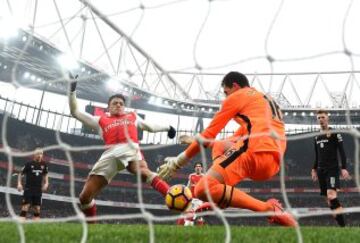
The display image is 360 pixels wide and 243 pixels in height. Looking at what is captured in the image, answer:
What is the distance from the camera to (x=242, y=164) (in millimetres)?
3770

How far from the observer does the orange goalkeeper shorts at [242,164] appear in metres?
3.75

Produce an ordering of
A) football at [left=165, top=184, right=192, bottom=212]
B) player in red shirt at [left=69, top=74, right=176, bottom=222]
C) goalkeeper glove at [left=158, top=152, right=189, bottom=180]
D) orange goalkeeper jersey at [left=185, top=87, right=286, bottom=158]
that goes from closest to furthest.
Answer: goalkeeper glove at [left=158, top=152, right=189, bottom=180]
orange goalkeeper jersey at [left=185, top=87, right=286, bottom=158]
football at [left=165, top=184, right=192, bottom=212]
player in red shirt at [left=69, top=74, right=176, bottom=222]

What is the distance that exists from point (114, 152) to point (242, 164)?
203 cm

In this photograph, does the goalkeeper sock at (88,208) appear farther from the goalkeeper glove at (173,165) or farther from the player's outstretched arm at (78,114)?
the goalkeeper glove at (173,165)

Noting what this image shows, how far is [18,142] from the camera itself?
22.4 meters

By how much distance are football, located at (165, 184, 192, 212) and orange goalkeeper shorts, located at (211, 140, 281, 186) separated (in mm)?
588

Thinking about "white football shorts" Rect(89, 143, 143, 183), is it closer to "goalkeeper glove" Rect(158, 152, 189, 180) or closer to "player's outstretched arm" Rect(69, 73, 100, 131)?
"player's outstretched arm" Rect(69, 73, 100, 131)

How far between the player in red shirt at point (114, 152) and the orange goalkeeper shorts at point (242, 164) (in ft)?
4.47

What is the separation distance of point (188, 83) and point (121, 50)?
4.21 m

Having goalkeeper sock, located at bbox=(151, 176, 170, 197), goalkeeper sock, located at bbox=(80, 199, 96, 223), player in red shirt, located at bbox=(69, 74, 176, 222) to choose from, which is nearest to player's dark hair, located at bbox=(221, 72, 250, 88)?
player in red shirt, located at bbox=(69, 74, 176, 222)

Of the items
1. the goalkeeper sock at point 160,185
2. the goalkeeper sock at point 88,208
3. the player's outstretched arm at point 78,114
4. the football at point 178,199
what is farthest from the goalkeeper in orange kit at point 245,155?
the goalkeeper sock at point 88,208

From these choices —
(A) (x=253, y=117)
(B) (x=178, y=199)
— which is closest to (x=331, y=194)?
(B) (x=178, y=199)

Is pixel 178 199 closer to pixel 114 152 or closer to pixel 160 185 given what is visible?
pixel 160 185

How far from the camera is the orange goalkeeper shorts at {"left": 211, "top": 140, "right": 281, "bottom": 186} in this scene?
3.75 metres
